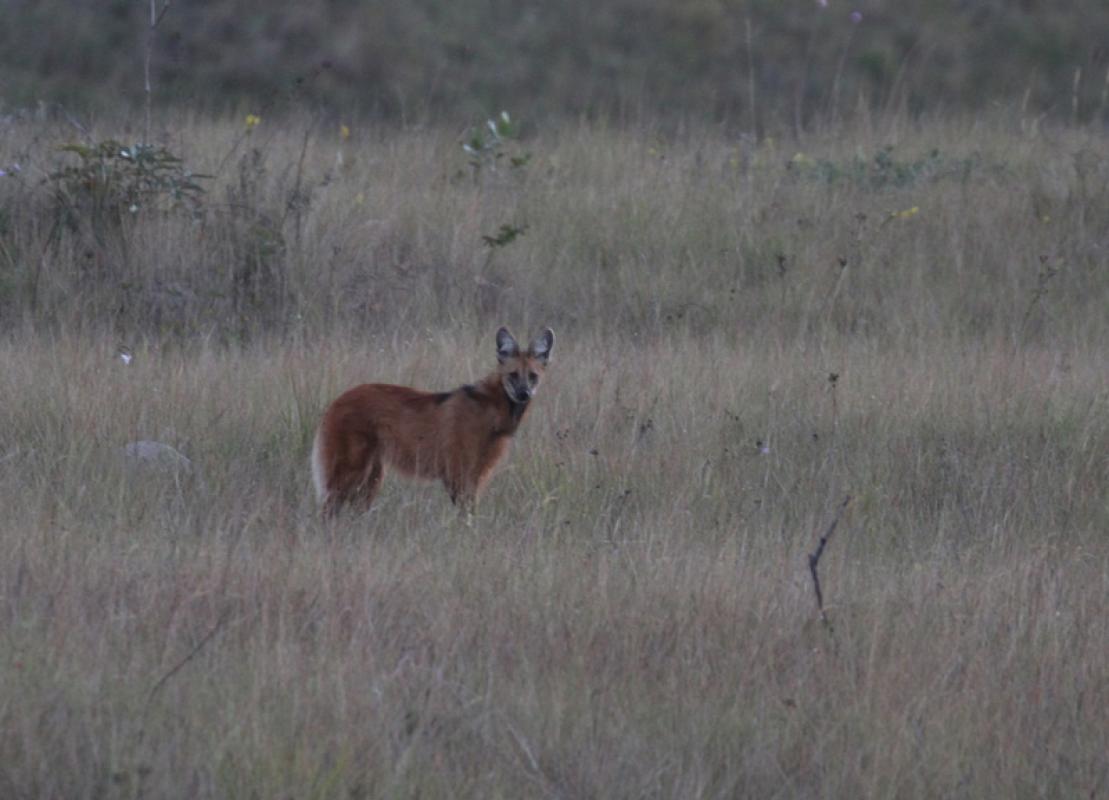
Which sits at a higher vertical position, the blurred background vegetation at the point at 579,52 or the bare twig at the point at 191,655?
the blurred background vegetation at the point at 579,52

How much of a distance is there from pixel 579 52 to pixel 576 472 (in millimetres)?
13096

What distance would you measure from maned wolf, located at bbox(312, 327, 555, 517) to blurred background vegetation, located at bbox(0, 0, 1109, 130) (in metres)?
9.52

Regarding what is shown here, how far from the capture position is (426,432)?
19.2ft

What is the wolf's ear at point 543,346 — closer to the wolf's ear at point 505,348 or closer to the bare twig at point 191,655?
the wolf's ear at point 505,348

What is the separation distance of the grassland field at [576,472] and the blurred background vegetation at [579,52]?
4.45 m

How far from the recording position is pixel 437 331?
8305mm

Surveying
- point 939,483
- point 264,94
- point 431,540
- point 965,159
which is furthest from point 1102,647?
point 264,94

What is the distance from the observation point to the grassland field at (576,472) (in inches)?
143

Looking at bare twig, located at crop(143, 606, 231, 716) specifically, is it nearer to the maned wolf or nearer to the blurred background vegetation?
the maned wolf

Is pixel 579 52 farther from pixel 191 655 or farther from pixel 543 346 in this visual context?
pixel 191 655

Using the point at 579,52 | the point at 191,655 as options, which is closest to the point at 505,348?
the point at 191,655

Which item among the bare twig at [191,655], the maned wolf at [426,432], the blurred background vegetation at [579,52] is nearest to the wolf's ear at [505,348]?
the maned wolf at [426,432]

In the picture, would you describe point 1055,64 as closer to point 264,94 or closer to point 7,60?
point 264,94

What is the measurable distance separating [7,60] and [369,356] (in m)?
10.9
